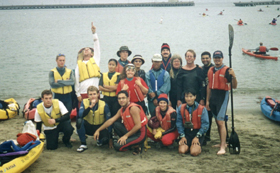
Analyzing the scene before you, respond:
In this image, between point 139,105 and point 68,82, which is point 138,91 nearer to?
point 139,105

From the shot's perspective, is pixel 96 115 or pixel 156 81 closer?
pixel 96 115

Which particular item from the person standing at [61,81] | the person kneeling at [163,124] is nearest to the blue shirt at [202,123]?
the person kneeling at [163,124]

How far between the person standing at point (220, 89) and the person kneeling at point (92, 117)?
7.47 ft

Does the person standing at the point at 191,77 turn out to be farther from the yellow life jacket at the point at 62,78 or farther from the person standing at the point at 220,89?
the yellow life jacket at the point at 62,78

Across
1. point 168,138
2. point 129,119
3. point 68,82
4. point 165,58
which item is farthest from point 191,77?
point 68,82

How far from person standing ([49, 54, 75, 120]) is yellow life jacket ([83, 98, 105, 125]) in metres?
0.64

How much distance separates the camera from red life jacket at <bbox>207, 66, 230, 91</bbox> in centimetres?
582

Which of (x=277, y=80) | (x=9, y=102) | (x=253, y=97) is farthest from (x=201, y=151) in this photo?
(x=277, y=80)

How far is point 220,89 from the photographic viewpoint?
233 inches

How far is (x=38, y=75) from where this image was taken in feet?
64.2

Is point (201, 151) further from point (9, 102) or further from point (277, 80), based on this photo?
point (277, 80)

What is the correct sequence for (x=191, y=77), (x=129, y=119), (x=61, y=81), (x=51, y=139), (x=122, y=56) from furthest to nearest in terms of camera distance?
(x=122, y=56) → (x=61, y=81) → (x=191, y=77) → (x=51, y=139) → (x=129, y=119)

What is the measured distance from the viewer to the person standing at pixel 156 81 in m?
6.52

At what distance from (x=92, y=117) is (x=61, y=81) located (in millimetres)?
1156
